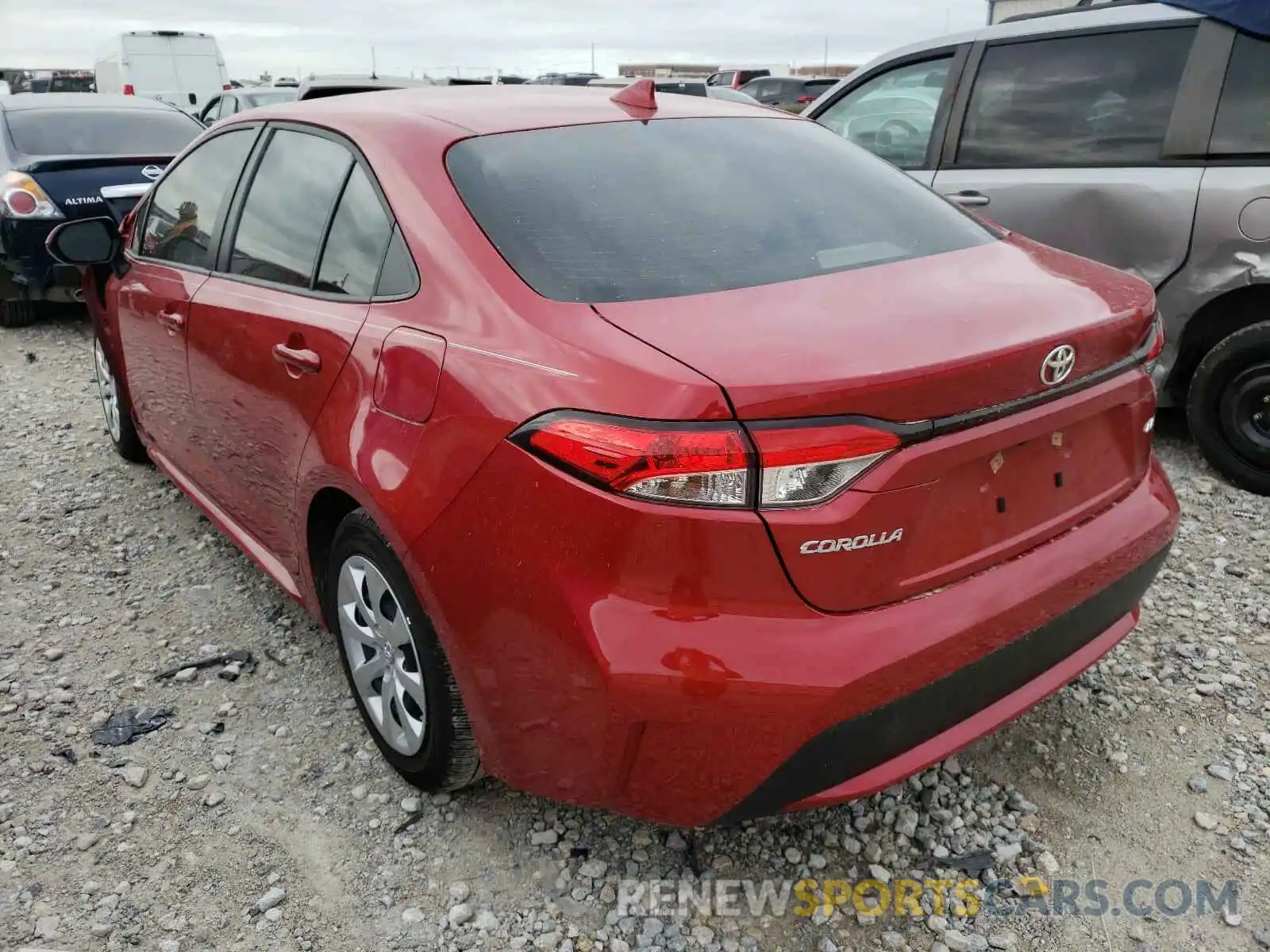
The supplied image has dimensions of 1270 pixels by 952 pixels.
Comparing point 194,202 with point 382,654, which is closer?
point 382,654

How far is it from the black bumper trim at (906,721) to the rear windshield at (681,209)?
84cm

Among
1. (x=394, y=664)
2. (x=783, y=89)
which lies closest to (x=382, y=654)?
(x=394, y=664)

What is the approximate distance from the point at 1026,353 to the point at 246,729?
7.24 feet

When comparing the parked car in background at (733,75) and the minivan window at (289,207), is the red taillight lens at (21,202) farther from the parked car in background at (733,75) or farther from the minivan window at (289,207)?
the parked car in background at (733,75)

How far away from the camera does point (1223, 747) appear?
2.60 meters

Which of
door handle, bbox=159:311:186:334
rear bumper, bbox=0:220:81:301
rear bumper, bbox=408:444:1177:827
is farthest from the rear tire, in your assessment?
rear bumper, bbox=0:220:81:301

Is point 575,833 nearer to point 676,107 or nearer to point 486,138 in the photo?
point 486,138

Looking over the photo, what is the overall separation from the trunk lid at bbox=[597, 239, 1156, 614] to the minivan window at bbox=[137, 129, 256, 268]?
1833 millimetres

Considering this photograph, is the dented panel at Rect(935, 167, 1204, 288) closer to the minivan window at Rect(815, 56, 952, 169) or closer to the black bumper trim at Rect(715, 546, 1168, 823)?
the minivan window at Rect(815, 56, 952, 169)

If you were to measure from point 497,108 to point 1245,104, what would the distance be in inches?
118

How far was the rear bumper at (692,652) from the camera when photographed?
170cm

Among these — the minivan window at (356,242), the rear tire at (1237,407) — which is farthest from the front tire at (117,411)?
the rear tire at (1237,407)

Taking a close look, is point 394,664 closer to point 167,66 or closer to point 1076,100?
point 1076,100

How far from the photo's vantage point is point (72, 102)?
7.86 meters
